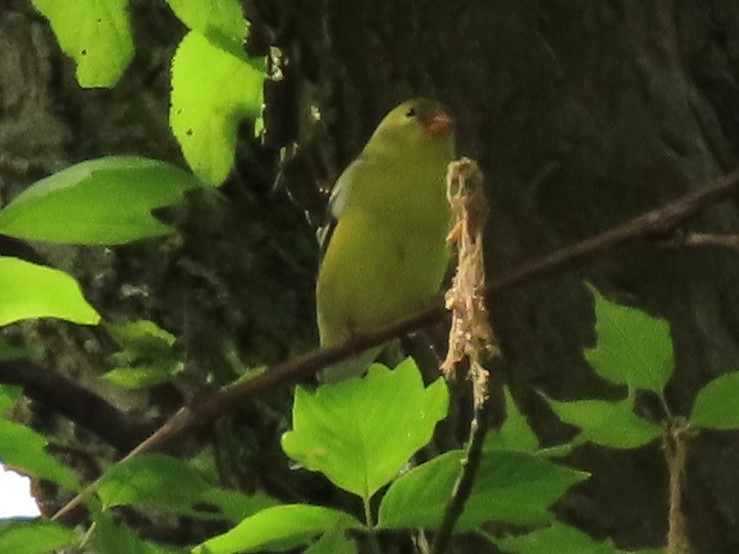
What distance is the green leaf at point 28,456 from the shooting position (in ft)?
2.08

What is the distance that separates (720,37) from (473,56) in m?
0.29

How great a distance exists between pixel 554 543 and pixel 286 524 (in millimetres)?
213

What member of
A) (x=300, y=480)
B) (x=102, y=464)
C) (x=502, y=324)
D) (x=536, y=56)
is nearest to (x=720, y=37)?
(x=536, y=56)

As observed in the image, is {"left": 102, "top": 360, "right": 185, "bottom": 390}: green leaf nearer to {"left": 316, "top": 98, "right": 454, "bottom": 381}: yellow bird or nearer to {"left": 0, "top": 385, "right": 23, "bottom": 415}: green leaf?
{"left": 0, "top": 385, "right": 23, "bottom": 415}: green leaf

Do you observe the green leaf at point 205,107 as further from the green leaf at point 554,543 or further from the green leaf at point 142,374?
the green leaf at point 554,543

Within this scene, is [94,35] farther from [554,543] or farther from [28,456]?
[554,543]

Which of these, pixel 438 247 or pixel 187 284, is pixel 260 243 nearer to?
pixel 187 284

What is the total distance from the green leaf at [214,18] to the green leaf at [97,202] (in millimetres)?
206

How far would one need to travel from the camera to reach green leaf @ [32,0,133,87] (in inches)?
30.9

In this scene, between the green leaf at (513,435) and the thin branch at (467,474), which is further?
the green leaf at (513,435)

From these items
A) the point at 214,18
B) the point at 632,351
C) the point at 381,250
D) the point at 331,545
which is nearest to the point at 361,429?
the point at 331,545

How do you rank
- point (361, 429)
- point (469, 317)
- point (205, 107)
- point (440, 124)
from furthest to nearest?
point (440, 124) < point (205, 107) < point (361, 429) < point (469, 317)

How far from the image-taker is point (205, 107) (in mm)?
904

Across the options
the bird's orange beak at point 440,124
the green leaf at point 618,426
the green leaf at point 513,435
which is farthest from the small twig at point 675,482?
the bird's orange beak at point 440,124
